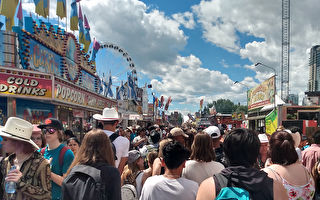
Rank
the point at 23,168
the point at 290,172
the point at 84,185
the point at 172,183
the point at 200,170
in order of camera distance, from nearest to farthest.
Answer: the point at 84,185 < the point at 172,183 < the point at 23,168 < the point at 290,172 < the point at 200,170

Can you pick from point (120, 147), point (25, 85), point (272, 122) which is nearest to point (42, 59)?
point (25, 85)

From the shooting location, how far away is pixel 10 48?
13.5m

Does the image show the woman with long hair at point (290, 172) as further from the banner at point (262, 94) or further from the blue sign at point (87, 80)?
the blue sign at point (87, 80)

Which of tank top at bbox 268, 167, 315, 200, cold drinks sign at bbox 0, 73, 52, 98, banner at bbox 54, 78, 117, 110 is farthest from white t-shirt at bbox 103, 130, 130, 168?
banner at bbox 54, 78, 117, 110

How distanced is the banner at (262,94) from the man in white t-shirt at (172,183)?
23486 mm

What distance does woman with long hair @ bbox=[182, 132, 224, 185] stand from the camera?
3102 millimetres

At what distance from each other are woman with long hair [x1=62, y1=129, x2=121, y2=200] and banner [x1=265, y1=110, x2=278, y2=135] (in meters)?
20.5

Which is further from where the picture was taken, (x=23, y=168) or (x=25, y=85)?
(x=25, y=85)

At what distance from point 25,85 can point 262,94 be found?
2508cm

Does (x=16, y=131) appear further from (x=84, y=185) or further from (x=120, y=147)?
(x=120, y=147)

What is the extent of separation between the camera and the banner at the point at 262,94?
24328mm

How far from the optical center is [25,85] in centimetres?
1118

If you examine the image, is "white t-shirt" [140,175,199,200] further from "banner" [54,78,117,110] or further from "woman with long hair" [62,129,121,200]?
"banner" [54,78,117,110]

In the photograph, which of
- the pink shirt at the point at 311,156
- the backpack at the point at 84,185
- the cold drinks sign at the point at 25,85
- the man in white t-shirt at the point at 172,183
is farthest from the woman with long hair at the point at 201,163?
the cold drinks sign at the point at 25,85
